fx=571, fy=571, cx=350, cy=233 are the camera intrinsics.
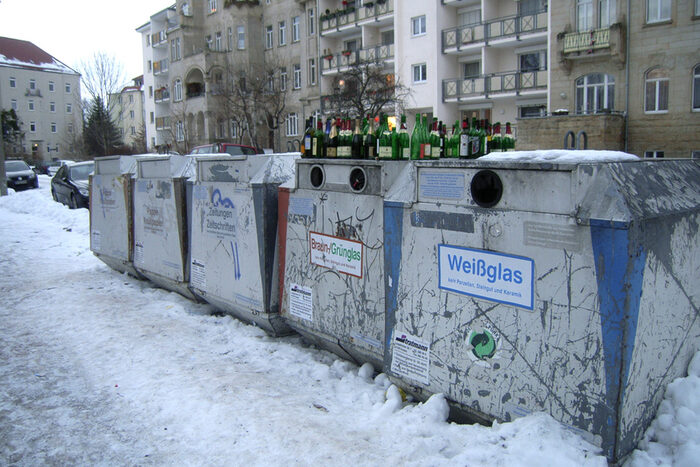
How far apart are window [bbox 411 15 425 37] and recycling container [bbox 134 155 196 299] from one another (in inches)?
1166

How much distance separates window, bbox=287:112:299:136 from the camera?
4341 cm

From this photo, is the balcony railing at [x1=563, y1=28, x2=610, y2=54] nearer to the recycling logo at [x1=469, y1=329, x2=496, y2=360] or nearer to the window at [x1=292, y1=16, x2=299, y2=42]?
the window at [x1=292, y1=16, x2=299, y2=42]

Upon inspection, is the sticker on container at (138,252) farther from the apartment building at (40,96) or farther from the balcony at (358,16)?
the apartment building at (40,96)

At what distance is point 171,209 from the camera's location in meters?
6.22

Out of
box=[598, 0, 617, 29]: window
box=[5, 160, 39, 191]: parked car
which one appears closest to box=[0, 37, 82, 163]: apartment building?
box=[5, 160, 39, 191]: parked car

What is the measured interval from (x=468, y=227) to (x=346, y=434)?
1338 mm

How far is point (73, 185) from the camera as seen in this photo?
661 inches

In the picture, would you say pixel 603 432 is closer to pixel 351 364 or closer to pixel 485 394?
pixel 485 394

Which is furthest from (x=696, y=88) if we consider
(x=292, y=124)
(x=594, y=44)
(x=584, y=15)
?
(x=292, y=124)

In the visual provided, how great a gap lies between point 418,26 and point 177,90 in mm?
27726

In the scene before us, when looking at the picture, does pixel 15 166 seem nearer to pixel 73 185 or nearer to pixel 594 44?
pixel 73 185

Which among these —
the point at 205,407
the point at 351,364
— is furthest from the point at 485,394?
the point at 205,407

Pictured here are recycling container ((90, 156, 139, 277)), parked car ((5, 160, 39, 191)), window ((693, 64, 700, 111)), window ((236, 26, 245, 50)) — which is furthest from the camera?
window ((236, 26, 245, 50))

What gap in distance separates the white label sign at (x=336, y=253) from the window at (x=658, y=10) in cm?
2601
